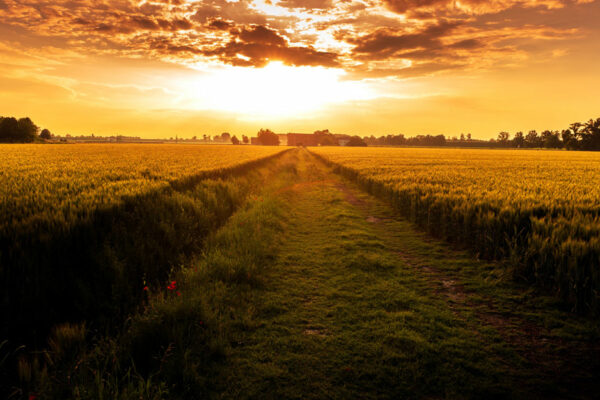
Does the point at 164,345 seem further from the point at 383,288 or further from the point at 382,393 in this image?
the point at 383,288

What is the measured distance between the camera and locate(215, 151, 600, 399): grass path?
3.34 metres

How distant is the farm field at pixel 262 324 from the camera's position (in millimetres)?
3277

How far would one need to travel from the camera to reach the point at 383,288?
19.1 feet

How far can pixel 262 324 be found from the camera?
15.0ft

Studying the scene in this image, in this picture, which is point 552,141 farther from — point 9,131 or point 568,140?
point 9,131

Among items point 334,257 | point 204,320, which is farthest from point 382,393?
point 334,257

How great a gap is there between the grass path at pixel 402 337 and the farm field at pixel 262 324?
0.02 metres

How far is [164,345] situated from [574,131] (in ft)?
512

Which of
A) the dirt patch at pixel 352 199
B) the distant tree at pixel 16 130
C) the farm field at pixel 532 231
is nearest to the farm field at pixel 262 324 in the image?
the farm field at pixel 532 231

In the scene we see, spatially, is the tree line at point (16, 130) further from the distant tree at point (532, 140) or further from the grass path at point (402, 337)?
the distant tree at point (532, 140)

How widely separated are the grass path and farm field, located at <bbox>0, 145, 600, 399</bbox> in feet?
0.08

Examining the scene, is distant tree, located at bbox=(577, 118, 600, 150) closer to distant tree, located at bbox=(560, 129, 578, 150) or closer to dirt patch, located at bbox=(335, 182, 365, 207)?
distant tree, located at bbox=(560, 129, 578, 150)

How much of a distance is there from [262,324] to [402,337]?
83.2 inches

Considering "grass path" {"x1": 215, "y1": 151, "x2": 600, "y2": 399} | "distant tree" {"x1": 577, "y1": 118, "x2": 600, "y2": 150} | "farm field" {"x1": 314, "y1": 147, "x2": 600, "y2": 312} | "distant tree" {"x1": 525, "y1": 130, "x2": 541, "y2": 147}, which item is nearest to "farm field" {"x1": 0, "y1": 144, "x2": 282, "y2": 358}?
"grass path" {"x1": 215, "y1": 151, "x2": 600, "y2": 399}
